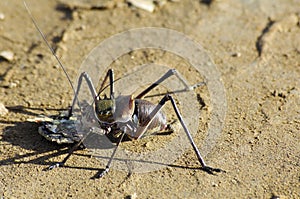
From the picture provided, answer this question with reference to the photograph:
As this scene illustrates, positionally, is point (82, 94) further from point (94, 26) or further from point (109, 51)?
point (94, 26)

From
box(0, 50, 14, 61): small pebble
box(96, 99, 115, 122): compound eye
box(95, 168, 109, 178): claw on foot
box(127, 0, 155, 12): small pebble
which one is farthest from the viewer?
box(127, 0, 155, 12): small pebble

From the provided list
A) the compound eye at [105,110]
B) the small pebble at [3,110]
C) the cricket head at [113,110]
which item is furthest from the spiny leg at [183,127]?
the small pebble at [3,110]

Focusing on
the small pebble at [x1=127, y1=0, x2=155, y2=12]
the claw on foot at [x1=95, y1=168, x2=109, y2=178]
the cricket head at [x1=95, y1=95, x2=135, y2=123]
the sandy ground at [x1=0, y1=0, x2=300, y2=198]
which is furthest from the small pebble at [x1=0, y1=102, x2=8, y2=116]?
the small pebble at [x1=127, y1=0, x2=155, y2=12]

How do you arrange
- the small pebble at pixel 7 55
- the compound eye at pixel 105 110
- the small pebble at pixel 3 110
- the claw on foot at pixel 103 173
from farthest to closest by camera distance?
1. the small pebble at pixel 7 55
2. the small pebble at pixel 3 110
3. the compound eye at pixel 105 110
4. the claw on foot at pixel 103 173

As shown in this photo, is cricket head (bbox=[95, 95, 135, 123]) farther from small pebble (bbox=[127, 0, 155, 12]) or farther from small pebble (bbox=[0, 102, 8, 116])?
small pebble (bbox=[127, 0, 155, 12])

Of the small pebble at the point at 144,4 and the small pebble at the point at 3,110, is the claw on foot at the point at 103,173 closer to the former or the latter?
the small pebble at the point at 3,110

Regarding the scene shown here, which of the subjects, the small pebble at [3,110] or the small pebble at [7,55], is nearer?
the small pebble at [3,110]

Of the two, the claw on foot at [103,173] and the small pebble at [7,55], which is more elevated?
the small pebble at [7,55]

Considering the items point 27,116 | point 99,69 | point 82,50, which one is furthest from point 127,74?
point 27,116
